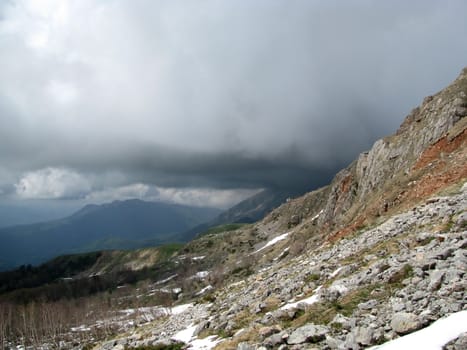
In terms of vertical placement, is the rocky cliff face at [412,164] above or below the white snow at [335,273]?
above

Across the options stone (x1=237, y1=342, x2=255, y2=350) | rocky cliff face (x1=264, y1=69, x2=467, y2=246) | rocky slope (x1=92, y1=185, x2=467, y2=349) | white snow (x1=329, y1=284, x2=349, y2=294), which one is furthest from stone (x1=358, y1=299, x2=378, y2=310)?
rocky cliff face (x1=264, y1=69, x2=467, y2=246)

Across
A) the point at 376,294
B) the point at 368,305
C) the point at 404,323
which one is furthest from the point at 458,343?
the point at 376,294

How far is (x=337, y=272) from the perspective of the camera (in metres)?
30.8

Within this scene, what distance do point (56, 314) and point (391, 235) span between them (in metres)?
198

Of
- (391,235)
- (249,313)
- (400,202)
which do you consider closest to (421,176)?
(400,202)

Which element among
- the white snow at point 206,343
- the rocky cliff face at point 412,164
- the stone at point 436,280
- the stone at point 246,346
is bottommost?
the white snow at point 206,343

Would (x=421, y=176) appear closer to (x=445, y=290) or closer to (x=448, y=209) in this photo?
(x=448, y=209)

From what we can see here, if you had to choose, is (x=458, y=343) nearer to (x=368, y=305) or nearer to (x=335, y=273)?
(x=368, y=305)

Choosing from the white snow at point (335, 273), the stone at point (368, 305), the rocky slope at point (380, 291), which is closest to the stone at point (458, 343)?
the rocky slope at point (380, 291)

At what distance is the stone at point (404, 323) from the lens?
1491cm

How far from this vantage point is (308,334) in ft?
62.4

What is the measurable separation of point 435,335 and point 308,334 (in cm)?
721

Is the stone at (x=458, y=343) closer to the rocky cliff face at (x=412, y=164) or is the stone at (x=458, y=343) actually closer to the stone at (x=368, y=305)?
the stone at (x=368, y=305)

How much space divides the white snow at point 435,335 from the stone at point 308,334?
14.2 feet
